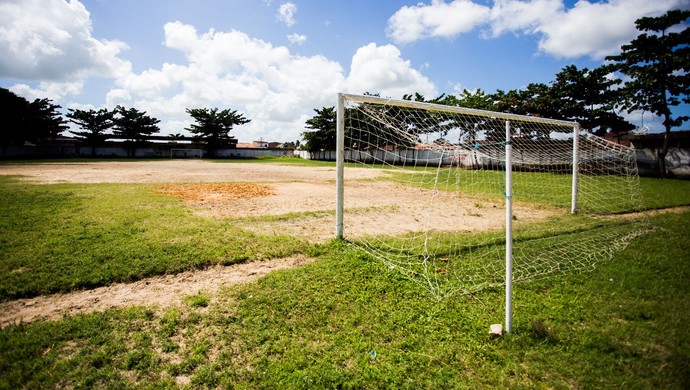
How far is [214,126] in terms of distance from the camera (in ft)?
163

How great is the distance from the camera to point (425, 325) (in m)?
3.03

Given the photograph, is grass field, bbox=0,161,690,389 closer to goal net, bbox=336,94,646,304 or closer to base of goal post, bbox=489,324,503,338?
base of goal post, bbox=489,324,503,338

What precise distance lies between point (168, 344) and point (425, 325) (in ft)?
8.02

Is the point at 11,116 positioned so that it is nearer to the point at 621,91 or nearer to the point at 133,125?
the point at 133,125

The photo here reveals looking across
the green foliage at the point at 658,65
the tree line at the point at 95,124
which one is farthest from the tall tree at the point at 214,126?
the green foliage at the point at 658,65

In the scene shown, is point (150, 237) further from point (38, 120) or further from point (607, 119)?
point (38, 120)

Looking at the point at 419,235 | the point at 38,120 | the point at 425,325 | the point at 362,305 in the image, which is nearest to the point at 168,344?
the point at 362,305

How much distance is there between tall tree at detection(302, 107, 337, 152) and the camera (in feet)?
149

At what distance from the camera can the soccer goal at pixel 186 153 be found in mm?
51434

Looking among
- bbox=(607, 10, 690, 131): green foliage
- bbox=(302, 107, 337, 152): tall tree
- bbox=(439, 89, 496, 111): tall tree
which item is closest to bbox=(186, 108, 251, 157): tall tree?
bbox=(302, 107, 337, 152): tall tree

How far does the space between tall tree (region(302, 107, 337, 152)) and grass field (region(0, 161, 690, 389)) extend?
41505 mm

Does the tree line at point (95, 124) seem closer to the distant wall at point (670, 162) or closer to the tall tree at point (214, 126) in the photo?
the tall tree at point (214, 126)

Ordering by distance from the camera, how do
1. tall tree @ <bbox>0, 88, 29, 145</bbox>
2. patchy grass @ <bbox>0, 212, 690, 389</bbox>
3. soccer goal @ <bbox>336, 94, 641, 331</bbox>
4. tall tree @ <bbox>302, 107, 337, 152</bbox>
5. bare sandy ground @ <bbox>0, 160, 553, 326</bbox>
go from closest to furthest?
patchy grass @ <bbox>0, 212, 690, 389</bbox>
bare sandy ground @ <bbox>0, 160, 553, 326</bbox>
soccer goal @ <bbox>336, 94, 641, 331</bbox>
tall tree @ <bbox>0, 88, 29, 145</bbox>
tall tree @ <bbox>302, 107, 337, 152</bbox>

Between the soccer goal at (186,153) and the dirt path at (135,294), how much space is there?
178 feet
